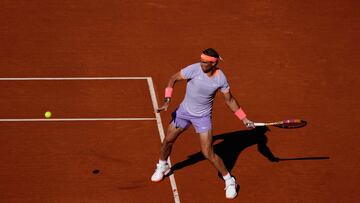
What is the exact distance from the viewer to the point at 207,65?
826 centimetres

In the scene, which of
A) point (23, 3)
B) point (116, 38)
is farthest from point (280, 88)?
point (23, 3)

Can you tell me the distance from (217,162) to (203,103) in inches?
42.3

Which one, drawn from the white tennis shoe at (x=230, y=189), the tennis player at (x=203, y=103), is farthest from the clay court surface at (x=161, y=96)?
the tennis player at (x=203, y=103)

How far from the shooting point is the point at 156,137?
34.9 feet

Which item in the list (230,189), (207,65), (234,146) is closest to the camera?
(207,65)

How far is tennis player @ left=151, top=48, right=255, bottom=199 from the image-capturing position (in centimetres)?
837

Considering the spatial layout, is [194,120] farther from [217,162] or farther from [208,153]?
[217,162]

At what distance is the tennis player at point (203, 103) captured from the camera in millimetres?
8367

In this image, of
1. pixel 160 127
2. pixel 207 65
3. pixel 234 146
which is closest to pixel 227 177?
pixel 234 146

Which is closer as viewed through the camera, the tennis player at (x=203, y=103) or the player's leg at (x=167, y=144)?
the tennis player at (x=203, y=103)

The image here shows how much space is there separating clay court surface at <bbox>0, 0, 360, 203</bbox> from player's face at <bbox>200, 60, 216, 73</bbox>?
2299 millimetres

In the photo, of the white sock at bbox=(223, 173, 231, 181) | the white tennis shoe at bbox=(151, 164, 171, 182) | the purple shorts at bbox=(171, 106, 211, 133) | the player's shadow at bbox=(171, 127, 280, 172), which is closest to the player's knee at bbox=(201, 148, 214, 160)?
the purple shorts at bbox=(171, 106, 211, 133)

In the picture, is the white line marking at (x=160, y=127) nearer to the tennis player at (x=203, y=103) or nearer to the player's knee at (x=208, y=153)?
the tennis player at (x=203, y=103)

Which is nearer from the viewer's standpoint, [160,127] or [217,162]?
[217,162]
